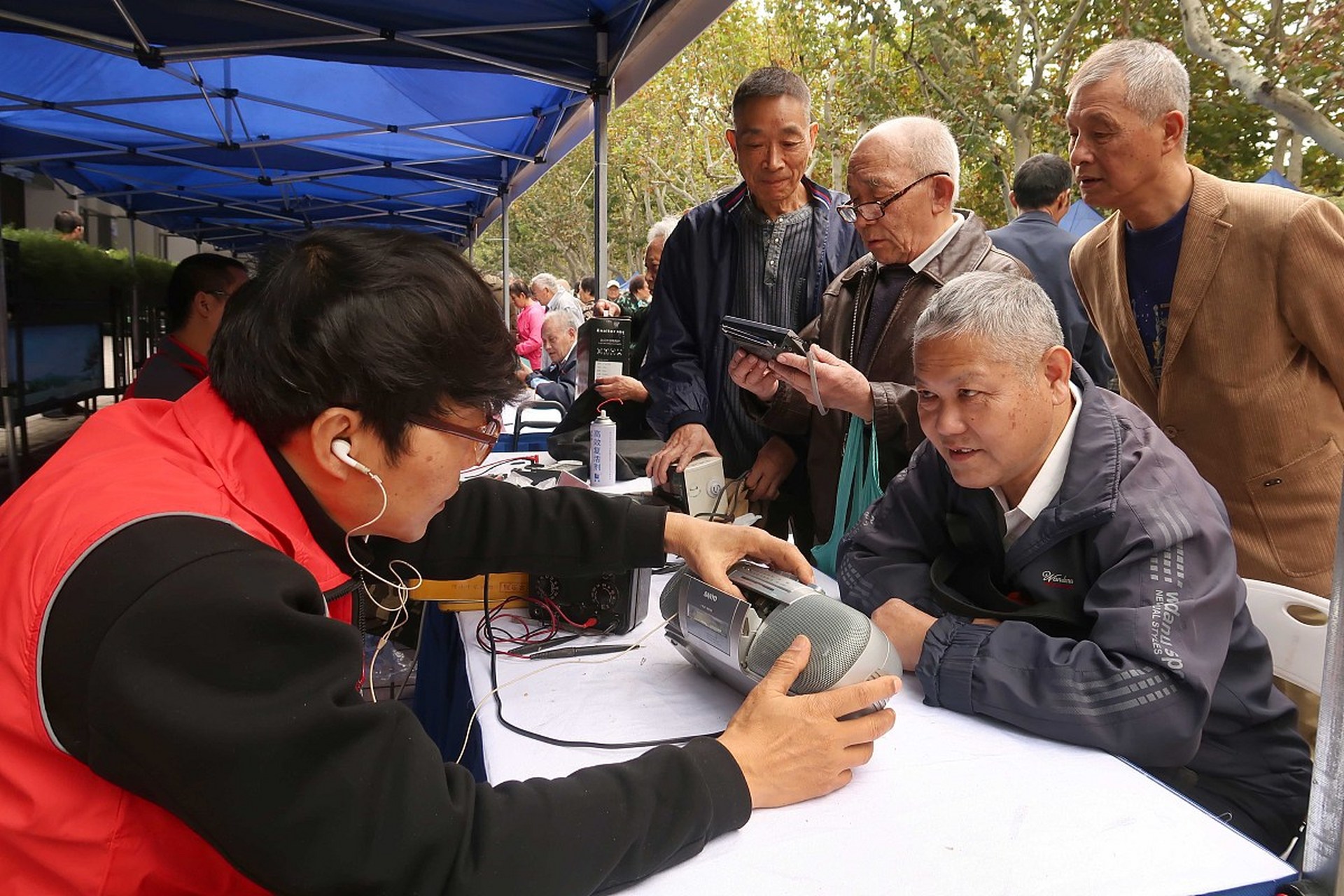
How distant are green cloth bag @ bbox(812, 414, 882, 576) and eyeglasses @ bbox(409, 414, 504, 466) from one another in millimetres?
1304

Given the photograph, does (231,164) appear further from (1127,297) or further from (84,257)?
(1127,297)

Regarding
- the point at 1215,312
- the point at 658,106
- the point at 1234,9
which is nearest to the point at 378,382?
the point at 1215,312

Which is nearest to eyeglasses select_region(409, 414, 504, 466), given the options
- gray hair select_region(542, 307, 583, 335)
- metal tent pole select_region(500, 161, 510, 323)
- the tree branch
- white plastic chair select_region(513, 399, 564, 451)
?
white plastic chair select_region(513, 399, 564, 451)

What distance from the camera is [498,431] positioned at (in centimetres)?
126

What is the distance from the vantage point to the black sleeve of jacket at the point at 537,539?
181cm

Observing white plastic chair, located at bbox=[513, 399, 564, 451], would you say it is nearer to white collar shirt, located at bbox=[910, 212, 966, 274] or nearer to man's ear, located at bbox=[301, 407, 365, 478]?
white collar shirt, located at bbox=[910, 212, 966, 274]

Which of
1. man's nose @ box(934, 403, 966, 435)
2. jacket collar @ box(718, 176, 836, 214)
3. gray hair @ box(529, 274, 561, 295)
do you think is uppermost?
gray hair @ box(529, 274, 561, 295)

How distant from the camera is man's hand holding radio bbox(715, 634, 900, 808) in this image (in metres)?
1.21

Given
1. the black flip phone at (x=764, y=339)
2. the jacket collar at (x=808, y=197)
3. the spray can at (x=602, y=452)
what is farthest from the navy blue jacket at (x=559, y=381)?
the black flip phone at (x=764, y=339)

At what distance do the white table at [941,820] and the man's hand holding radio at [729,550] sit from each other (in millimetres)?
238

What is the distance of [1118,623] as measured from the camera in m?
1.42

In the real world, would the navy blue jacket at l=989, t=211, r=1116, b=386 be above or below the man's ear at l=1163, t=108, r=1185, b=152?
below

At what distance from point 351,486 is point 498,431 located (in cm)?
21

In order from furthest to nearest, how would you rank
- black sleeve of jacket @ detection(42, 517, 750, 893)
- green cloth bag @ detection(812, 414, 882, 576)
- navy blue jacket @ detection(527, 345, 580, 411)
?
1. navy blue jacket @ detection(527, 345, 580, 411)
2. green cloth bag @ detection(812, 414, 882, 576)
3. black sleeve of jacket @ detection(42, 517, 750, 893)
